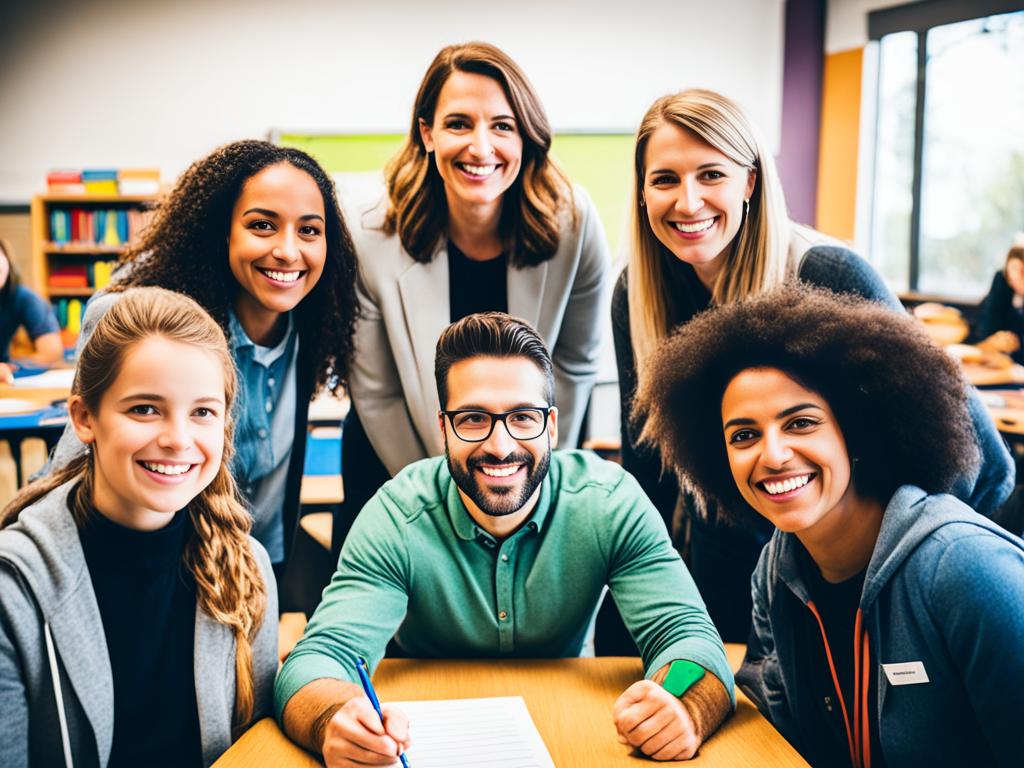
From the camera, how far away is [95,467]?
1456 mm

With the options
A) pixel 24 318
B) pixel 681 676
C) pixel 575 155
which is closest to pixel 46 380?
pixel 24 318

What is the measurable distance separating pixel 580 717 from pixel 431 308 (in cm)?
112

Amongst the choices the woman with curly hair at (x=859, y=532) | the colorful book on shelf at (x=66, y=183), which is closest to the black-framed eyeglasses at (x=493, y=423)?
the woman with curly hair at (x=859, y=532)

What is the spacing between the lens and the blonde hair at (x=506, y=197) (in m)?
2.22

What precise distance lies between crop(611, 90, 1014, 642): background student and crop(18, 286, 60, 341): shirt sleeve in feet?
11.8

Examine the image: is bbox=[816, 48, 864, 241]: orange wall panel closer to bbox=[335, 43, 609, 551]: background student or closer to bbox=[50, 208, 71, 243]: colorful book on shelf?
bbox=[335, 43, 609, 551]: background student

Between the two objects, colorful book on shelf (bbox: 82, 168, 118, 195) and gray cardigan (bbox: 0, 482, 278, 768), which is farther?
colorful book on shelf (bbox: 82, 168, 118, 195)

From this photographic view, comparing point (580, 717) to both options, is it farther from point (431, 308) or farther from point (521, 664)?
point (431, 308)

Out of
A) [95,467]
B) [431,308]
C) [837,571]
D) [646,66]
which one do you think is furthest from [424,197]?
[646,66]

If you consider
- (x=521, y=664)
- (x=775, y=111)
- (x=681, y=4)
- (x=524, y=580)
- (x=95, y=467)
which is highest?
(x=681, y=4)

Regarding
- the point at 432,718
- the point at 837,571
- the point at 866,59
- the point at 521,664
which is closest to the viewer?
the point at 432,718

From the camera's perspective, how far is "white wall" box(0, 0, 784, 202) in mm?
7352

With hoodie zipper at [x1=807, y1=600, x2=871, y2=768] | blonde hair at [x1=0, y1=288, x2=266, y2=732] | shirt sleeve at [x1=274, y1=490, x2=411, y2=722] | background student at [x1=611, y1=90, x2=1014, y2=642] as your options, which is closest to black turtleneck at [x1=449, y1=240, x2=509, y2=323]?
background student at [x1=611, y1=90, x2=1014, y2=642]

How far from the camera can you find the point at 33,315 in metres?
4.70
